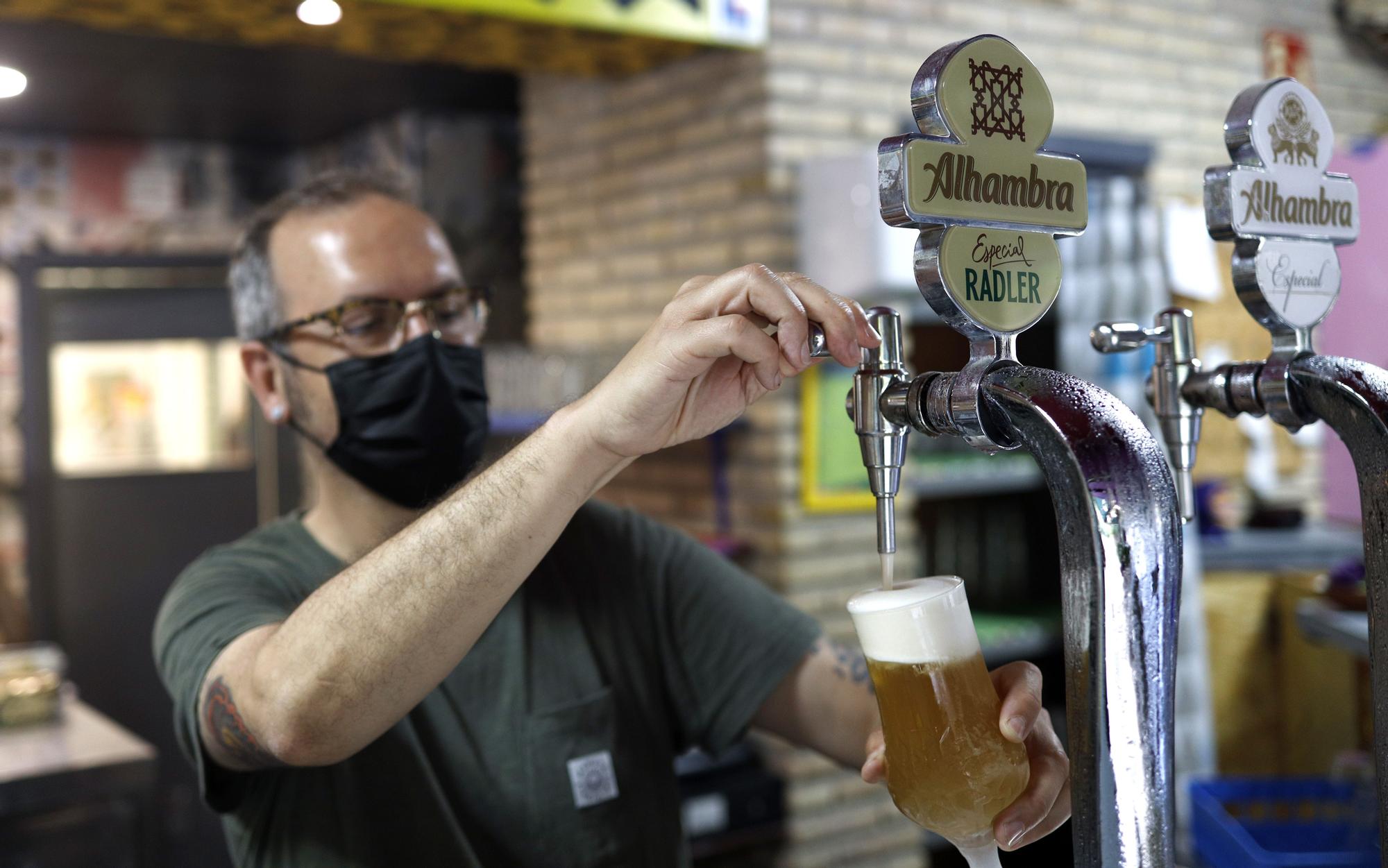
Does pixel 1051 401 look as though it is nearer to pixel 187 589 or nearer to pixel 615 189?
pixel 187 589

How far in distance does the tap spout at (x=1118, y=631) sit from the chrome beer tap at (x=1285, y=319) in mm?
176

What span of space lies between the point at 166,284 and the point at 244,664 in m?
5.00

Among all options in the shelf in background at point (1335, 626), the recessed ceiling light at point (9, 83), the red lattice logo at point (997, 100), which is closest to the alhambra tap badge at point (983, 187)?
the red lattice logo at point (997, 100)

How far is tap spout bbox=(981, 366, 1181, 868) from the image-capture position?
60 cm

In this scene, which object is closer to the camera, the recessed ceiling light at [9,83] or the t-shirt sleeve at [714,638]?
the recessed ceiling light at [9,83]

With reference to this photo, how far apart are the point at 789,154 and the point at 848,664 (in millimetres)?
2209

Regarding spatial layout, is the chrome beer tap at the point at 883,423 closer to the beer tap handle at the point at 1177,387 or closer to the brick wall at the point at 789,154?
the beer tap handle at the point at 1177,387

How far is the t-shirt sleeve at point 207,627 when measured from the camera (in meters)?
1.21

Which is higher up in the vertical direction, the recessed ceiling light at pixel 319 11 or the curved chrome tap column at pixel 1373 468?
the recessed ceiling light at pixel 319 11

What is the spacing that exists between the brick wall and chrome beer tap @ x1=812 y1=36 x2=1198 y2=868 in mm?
2519

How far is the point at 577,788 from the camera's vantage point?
139cm

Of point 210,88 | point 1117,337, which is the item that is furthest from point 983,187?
point 210,88

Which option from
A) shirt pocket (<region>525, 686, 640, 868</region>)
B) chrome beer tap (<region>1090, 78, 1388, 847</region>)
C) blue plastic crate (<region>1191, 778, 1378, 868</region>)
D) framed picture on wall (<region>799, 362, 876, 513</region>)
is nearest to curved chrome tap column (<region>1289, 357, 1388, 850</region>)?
chrome beer tap (<region>1090, 78, 1388, 847</region>)

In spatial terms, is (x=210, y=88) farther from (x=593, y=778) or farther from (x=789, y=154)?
(x=593, y=778)
